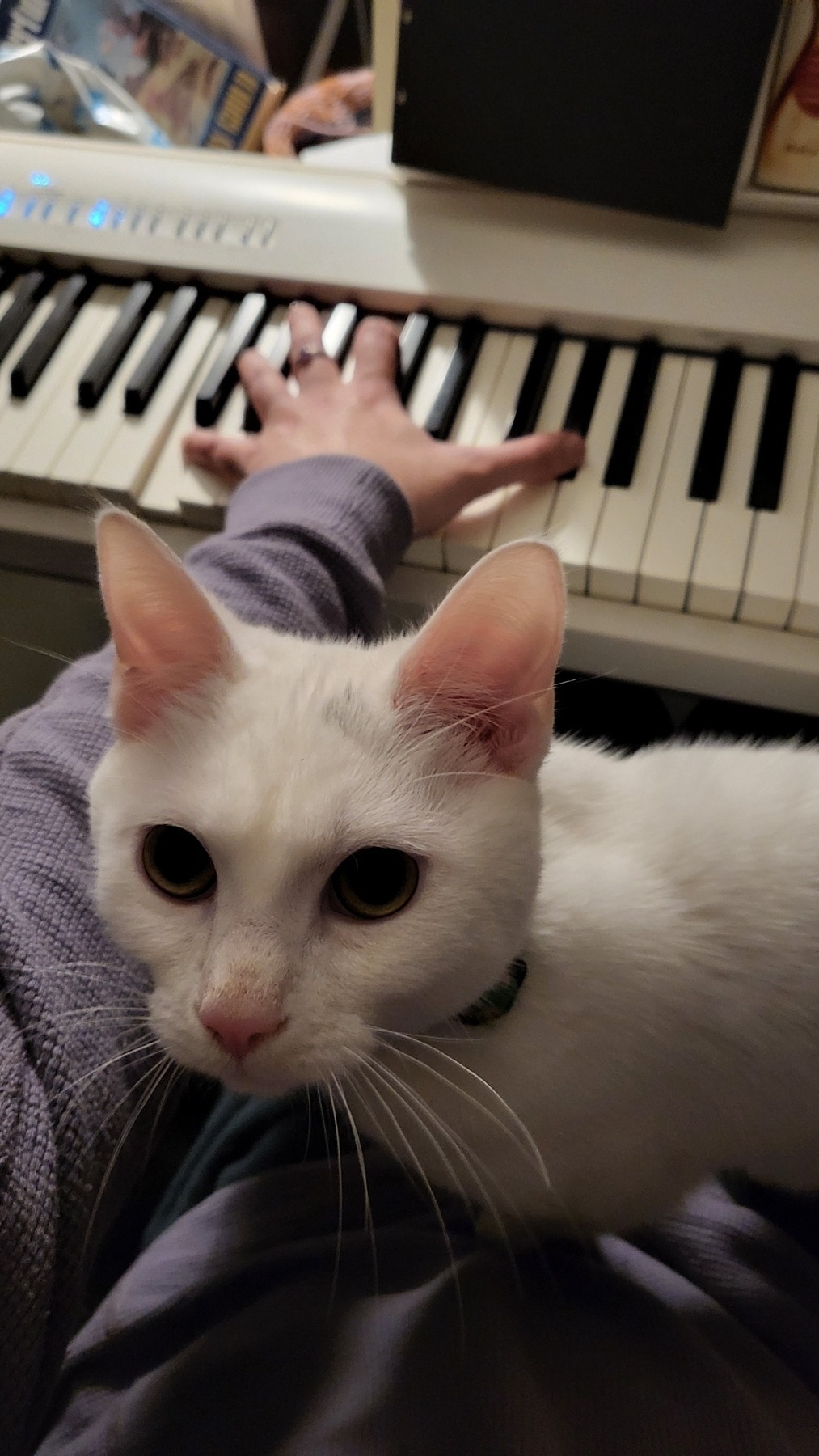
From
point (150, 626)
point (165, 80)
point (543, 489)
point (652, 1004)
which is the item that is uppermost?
point (165, 80)

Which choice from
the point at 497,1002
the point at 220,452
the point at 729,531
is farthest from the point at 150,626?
the point at 729,531

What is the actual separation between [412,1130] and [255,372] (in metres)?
0.82

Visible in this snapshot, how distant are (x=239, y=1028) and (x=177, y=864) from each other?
0.36 ft

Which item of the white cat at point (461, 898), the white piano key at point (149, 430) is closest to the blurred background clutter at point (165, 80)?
the white piano key at point (149, 430)

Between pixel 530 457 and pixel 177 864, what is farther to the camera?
pixel 530 457

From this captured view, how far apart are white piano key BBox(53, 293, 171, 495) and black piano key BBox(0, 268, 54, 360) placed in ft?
0.49

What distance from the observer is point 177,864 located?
1.68ft

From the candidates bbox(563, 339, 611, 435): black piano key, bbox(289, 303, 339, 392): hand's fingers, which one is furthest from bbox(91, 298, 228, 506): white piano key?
bbox(563, 339, 611, 435): black piano key

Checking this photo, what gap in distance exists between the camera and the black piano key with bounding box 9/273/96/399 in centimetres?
105

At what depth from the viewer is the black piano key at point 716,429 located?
2.98 ft

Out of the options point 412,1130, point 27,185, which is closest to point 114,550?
point 412,1130

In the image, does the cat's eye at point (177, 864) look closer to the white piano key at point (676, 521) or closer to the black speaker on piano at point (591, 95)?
the white piano key at point (676, 521)

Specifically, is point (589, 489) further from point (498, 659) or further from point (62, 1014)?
point (62, 1014)

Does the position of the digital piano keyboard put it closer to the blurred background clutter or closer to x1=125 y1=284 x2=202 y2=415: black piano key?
x1=125 y1=284 x2=202 y2=415: black piano key
